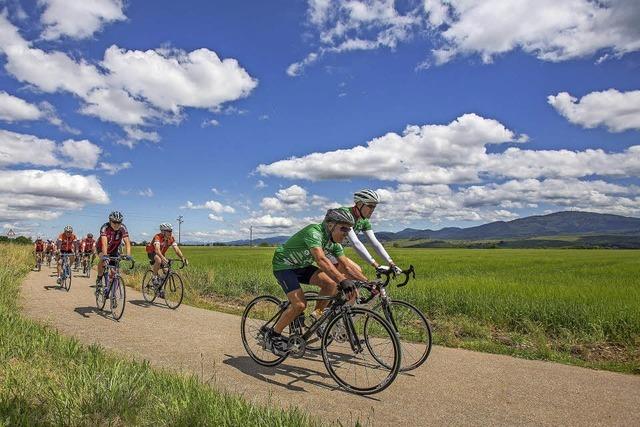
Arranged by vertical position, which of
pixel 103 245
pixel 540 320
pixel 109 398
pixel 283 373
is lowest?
pixel 283 373

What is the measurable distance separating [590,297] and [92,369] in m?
10.9

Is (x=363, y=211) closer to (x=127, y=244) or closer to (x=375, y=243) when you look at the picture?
(x=375, y=243)

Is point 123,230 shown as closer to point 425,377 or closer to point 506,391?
point 425,377

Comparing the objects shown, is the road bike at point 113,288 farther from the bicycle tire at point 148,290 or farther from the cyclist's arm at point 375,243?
the cyclist's arm at point 375,243

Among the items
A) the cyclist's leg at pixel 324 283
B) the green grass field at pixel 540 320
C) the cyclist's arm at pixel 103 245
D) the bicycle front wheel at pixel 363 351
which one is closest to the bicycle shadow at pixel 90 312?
the cyclist's arm at pixel 103 245

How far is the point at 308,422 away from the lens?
402cm

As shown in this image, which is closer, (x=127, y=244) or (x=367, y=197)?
(x=367, y=197)

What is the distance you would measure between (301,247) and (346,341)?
144cm

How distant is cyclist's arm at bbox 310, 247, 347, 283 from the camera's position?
5.71 meters

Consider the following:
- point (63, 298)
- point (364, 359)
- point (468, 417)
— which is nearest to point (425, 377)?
point (364, 359)

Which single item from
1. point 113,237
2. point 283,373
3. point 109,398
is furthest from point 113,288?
point 109,398

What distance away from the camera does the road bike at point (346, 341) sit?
217 inches

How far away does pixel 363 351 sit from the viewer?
5969mm

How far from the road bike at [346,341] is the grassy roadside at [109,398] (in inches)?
59.6
